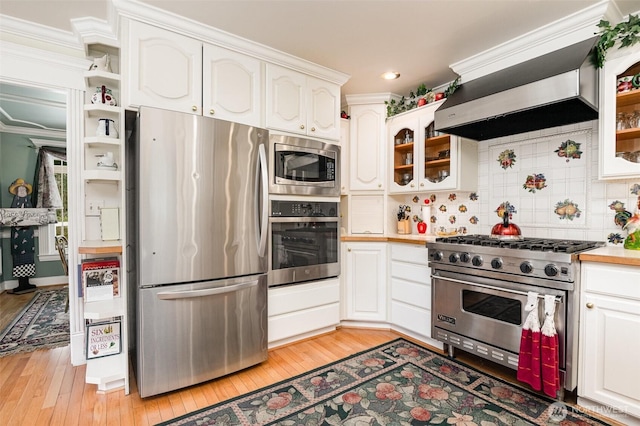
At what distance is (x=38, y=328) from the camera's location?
304 centimetres

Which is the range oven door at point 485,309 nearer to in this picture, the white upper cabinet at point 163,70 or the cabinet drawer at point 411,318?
the cabinet drawer at point 411,318

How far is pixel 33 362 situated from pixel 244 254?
71.9 inches

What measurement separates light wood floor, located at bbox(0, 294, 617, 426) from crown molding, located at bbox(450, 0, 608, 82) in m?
2.24

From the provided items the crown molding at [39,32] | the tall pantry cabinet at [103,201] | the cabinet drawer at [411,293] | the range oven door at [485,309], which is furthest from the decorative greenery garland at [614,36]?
the crown molding at [39,32]

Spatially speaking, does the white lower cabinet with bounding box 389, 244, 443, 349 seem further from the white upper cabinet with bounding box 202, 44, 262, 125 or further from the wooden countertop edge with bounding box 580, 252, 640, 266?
the white upper cabinet with bounding box 202, 44, 262, 125

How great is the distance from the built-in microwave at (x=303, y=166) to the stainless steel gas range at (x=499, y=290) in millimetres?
1018

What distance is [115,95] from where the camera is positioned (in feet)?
7.84

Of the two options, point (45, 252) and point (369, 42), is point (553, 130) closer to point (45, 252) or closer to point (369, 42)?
point (369, 42)

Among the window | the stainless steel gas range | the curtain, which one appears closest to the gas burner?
the stainless steel gas range

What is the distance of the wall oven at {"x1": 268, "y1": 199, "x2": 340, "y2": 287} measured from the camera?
8.14 feet

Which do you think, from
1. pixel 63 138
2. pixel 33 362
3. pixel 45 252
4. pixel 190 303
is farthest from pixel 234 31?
pixel 45 252

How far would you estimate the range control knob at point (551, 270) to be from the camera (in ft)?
5.87

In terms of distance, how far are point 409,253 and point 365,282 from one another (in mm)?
536

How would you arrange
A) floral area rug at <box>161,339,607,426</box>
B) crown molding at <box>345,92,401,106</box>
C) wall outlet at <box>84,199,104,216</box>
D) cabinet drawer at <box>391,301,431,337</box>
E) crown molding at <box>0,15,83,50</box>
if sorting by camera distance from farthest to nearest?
crown molding at <box>345,92,401,106</box>
cabinet drawer at <box>391,301,431,337</box>
wall outlet at <box>84,199,104,216</box>
crown molding at <box>0,15,83,50</box>
floral area rug at <box>161,339,607,426</box>
